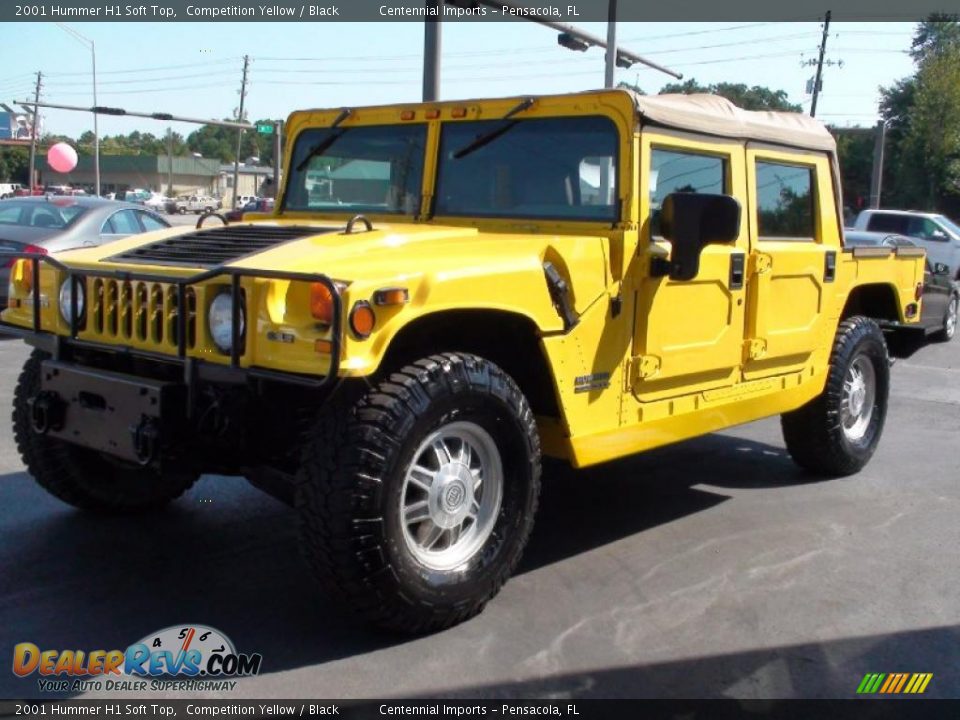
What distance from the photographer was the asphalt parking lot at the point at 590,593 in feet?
11.4

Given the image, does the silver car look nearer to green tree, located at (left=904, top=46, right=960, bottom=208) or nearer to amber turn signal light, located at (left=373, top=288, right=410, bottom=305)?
amber turn signal light, located at (left=373, top=288, right=410, bottom=305)

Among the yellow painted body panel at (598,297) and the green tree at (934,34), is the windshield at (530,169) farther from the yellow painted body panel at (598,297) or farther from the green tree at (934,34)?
the green tree at (934,34)

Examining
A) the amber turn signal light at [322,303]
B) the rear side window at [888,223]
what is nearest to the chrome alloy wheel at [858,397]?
the amber turn signal light at [322,303]

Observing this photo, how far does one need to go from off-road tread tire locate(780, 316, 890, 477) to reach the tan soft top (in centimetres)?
111

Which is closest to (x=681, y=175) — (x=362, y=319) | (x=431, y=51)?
(x=362, y=319)

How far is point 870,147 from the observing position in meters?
48.1

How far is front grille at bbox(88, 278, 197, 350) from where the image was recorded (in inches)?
141

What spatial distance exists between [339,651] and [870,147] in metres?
49.6

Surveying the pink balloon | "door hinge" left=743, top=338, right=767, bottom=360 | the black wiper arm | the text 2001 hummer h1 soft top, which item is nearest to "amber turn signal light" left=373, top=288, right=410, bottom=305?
the text 2001 hummer h1 soft top

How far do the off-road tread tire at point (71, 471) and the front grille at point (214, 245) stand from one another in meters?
0.75

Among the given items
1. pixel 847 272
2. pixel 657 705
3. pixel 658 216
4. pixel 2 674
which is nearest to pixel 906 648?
pixel 657 705

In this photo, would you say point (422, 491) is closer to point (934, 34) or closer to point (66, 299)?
point (66, 299)

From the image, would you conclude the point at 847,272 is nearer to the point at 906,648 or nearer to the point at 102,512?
the point at 906,648

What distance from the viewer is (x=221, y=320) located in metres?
3.51
